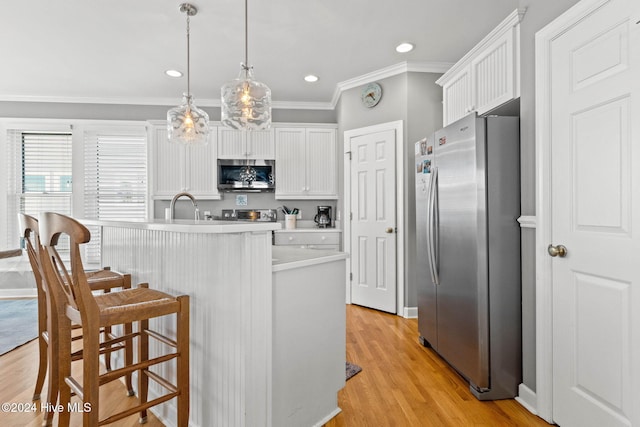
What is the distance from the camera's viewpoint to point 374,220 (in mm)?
3879

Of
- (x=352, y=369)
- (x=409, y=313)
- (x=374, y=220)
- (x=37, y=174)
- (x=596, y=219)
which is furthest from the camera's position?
(x=37, y=174)

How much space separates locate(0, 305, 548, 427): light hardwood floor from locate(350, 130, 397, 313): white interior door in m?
0.94

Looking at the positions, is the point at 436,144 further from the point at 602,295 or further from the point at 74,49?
the point at 74,49

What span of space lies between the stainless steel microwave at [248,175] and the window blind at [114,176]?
109 cm

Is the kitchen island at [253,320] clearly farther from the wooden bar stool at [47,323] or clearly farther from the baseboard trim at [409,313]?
the baseboard trim at [409,313]

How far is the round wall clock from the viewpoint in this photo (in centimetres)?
385

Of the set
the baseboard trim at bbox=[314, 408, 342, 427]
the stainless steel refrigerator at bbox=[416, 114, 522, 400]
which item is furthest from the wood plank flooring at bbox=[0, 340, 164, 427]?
the stainless steel refrigerator at bbox=[416, 114, 522, 400]

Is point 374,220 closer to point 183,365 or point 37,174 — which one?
point 183,365

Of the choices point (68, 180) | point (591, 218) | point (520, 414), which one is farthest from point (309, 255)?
point (68, 180)

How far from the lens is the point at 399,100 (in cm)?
370

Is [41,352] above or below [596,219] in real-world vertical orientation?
below

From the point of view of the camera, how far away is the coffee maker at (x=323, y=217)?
4.81m

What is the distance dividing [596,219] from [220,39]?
311cm

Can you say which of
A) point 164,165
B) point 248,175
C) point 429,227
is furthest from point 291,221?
point 429,227
